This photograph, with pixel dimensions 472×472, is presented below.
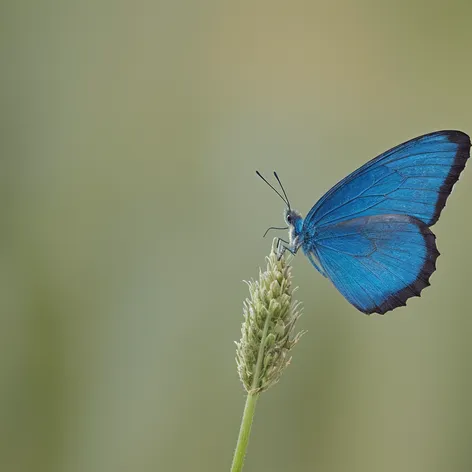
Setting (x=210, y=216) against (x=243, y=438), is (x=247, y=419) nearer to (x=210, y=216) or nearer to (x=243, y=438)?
(x=243, y=438)

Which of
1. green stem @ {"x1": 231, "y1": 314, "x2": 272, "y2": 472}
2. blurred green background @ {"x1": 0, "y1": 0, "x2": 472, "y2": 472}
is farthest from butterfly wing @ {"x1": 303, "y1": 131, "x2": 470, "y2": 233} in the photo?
blurred green background @ {"x1": 0, "y1": 0, "x2": 472, "y2": 472}

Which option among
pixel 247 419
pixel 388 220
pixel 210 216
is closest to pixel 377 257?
pixel 388 220

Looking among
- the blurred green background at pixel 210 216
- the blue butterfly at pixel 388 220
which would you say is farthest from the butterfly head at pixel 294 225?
the blurred green background at pixel 210 216

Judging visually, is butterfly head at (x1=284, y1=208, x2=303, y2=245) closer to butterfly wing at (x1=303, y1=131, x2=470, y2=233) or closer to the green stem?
butterfly wing at (x1=303, y1=131, x2=470, y2=233)

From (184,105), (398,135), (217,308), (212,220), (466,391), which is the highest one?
(184,105)

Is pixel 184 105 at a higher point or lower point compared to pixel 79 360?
higher

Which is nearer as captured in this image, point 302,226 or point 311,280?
point 302,226

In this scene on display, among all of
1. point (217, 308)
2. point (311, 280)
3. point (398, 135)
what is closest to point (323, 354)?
point (311, 280)

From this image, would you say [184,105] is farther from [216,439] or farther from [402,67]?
[216,439]
